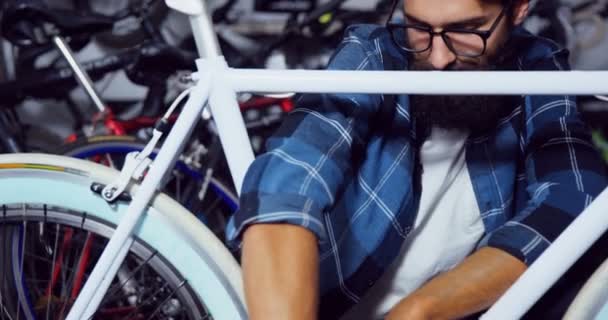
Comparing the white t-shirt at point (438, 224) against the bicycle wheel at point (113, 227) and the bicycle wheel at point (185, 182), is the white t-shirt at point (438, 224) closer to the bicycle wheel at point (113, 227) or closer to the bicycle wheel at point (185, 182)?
the bicycle wheel at point (113, 227)

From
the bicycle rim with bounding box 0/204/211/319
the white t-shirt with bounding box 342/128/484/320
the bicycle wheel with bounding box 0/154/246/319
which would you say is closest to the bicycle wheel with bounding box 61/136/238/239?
A: the bicycle rim with bounding box 0/204/211/319

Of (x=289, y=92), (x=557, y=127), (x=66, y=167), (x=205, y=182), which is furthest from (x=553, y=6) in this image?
(x=66, y=167)

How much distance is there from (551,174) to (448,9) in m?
0.26

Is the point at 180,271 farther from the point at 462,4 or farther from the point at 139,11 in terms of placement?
the point at 139,11

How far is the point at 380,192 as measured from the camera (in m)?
0.83

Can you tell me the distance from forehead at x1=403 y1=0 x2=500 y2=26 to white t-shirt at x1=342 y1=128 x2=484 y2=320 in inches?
7.3

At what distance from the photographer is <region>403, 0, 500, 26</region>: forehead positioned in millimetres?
779

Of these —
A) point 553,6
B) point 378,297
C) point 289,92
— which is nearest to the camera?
point 289,92

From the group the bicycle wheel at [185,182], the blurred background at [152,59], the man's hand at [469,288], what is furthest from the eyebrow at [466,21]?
the bicycle wheel at [185,182]

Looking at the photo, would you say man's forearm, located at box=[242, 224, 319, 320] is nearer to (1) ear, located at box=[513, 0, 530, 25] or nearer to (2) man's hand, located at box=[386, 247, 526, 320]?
(2) man's hand, located at box=[386, 247, 526, 320]

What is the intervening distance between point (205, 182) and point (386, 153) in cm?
62

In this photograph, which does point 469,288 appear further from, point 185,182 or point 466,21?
point 185,182

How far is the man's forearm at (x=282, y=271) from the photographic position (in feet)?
2.18

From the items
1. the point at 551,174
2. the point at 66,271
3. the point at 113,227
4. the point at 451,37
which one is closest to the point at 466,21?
the point at 451,37
